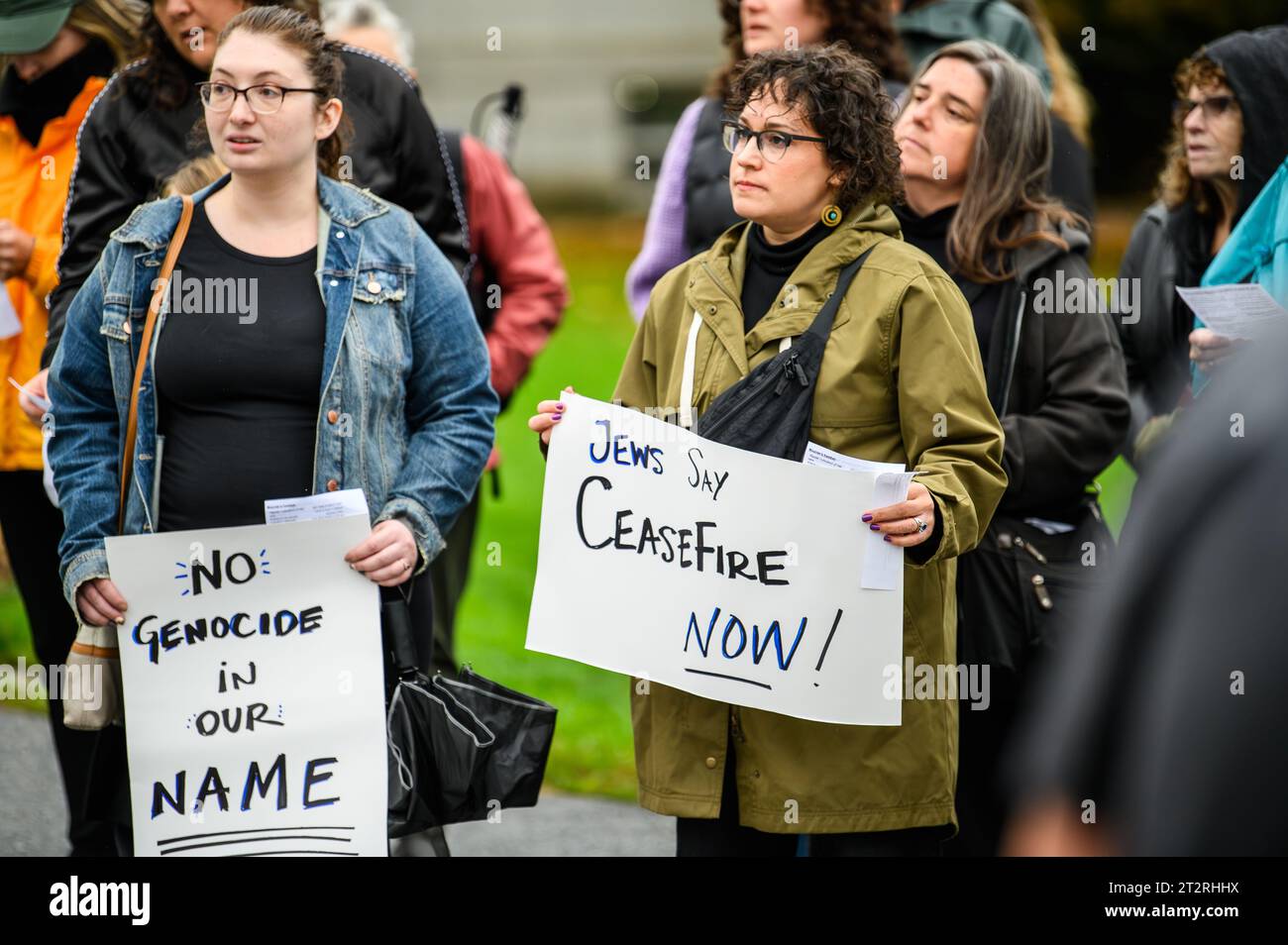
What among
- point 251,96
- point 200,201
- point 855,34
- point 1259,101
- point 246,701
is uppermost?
point 855,34

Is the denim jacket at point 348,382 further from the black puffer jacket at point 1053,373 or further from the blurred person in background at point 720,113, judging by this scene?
the black puffer jacket at point 1053,373

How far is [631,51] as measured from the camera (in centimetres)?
2867

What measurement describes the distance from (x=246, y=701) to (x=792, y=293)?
152 cm

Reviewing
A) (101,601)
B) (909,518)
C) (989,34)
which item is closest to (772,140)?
(909,518)

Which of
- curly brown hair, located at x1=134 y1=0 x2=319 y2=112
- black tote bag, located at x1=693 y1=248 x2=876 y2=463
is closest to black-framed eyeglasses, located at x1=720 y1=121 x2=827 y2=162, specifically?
black tote bag, located at x1=693 y1=248 x2=876 y2=463

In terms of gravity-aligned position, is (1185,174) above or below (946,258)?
above

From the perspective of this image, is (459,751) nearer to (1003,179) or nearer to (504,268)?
(1003,179)

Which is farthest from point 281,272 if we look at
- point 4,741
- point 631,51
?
point 631,51

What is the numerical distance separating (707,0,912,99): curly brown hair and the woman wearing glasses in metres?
1.50

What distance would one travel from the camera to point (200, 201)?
383 centimetres

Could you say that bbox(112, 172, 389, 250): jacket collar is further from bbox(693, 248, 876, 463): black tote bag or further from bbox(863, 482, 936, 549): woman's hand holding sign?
bbox(863, 482, 936, 549): woman's hand holding sign

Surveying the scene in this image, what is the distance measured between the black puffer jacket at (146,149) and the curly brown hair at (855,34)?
0.97m

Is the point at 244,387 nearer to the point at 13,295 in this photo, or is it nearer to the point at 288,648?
the point at 288,648

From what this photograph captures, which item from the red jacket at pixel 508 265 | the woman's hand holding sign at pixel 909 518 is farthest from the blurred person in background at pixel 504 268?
the woman's hand holding sign at pixel 909 518
